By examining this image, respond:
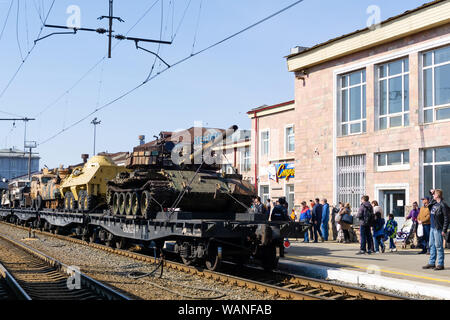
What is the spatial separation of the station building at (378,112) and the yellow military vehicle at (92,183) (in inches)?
319

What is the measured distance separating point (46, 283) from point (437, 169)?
43.6ft

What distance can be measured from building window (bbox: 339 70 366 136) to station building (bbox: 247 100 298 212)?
823 centimetres

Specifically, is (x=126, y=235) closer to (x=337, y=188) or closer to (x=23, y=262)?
(x=23, y=262)

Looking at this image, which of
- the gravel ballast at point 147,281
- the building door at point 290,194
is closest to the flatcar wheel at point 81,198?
the gravel ballast at point 147,281

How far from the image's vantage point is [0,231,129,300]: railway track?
9571 mm

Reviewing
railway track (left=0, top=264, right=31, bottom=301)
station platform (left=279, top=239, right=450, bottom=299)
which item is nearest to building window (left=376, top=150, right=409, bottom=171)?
station platform (left=279, top=239, right=450, bottom=299)

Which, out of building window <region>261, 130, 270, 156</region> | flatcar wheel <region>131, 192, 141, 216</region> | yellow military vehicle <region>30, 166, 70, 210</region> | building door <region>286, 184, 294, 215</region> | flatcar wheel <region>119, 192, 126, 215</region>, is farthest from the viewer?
building window <region>261, 130, 270, 156</region>

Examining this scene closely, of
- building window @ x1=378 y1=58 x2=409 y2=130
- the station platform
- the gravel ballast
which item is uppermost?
building window @ x1=378 y1=58 x2=409 y2=130

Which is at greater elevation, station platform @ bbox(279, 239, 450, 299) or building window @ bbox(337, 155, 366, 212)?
building window @ bbox(337, 155, 366, 212)

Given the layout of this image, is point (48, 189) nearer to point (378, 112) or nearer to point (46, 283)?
point (378, 112)

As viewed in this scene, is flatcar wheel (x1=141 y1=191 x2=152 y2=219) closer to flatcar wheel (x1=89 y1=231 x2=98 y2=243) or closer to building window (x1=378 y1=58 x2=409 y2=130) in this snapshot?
flatcar wheel (x1=89 y1=231 x2=98 y2=243)

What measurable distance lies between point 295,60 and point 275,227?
1385 centimetres

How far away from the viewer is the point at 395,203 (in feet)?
67.3
